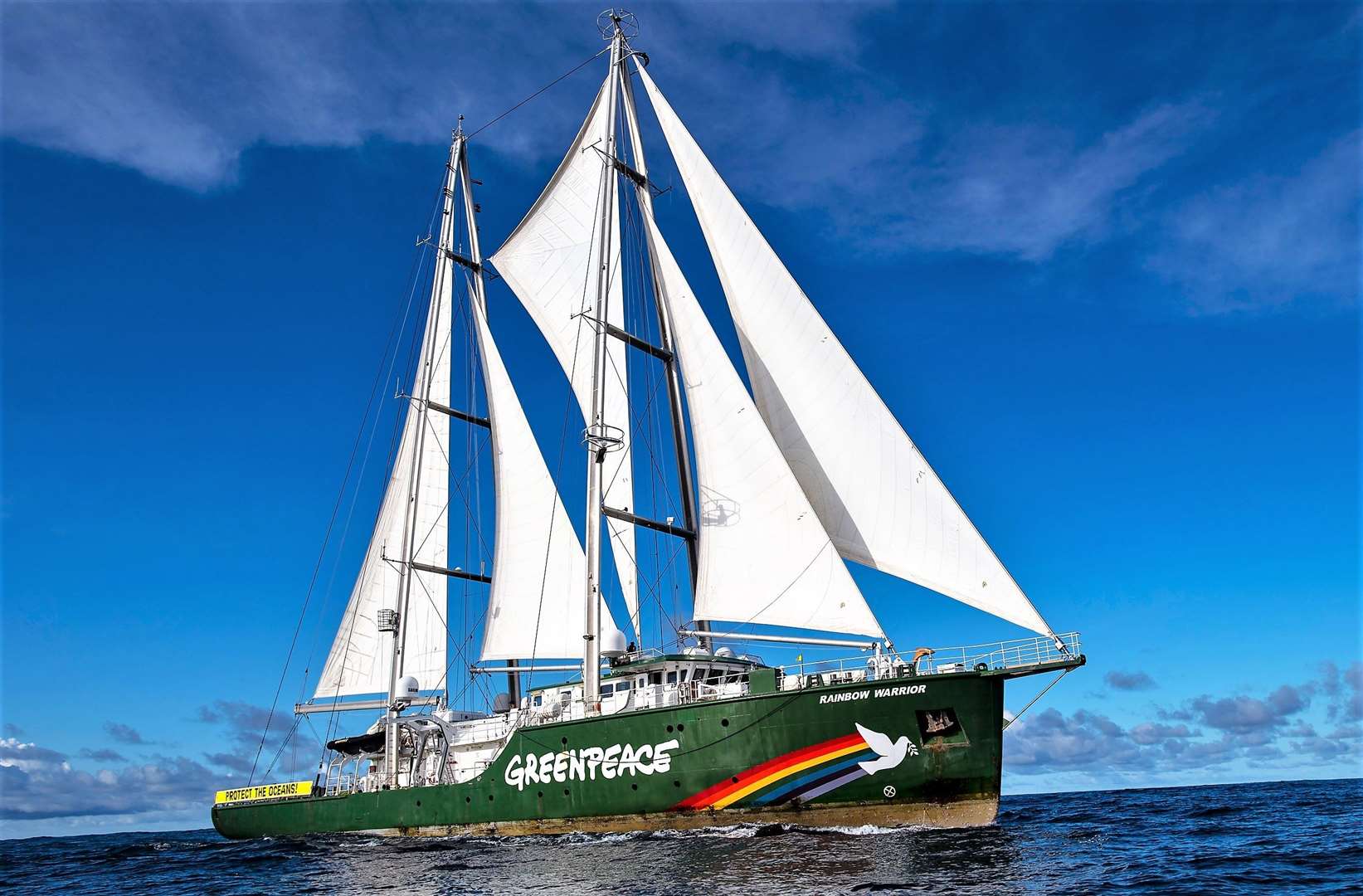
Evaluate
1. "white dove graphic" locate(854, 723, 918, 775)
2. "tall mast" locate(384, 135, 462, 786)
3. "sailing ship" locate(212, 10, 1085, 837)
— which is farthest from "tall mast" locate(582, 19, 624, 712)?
"tall mast" locate(384, 135, 462, 786)

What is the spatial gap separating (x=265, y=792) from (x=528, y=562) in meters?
14.0

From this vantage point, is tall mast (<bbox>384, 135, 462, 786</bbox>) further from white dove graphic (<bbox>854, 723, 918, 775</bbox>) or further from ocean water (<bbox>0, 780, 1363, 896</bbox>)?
white dove graphic (<bbox>854, 723, 918, 775</bbox>)

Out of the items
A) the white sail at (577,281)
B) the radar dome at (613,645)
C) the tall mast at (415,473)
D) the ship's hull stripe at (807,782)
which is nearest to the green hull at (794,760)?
the ship's hull stripe at (807,782)

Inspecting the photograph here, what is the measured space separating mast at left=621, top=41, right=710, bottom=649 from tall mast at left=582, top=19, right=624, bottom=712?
3.56 feet

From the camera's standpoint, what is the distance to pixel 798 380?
29.4 metres

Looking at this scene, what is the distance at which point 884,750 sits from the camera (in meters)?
23.5

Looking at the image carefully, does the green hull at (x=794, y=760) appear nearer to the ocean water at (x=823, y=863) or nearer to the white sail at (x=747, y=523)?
the ocean water at (x=823, y=863)

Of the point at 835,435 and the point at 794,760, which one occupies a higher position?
the point at 835,435

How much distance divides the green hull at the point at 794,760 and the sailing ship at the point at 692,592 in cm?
6

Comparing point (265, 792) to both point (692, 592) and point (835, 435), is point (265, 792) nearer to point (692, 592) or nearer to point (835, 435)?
point (692, 592)

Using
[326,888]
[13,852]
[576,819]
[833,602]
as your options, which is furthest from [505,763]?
[13,852]

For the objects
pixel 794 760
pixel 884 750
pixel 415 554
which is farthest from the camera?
pixel 415 554

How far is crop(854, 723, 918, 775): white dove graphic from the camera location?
23.5 metres

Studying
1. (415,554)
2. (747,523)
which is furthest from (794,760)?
(415,554)
